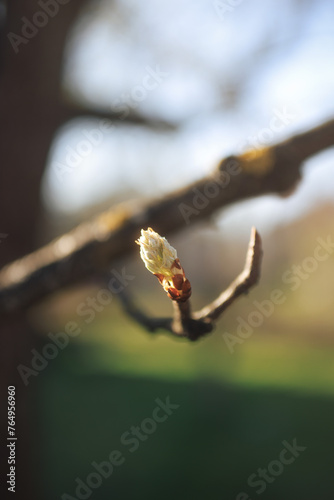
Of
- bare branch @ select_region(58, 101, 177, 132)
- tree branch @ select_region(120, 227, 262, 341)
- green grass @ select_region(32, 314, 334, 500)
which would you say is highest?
tree branch @ select_region(120, 227, 262, 341)

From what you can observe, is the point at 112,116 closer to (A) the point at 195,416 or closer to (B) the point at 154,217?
(B) the point at 154,217

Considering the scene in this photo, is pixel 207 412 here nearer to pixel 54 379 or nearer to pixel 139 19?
pixel 54 379

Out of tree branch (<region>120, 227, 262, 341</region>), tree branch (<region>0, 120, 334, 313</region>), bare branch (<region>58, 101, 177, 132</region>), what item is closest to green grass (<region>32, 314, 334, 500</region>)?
bare branch (<region>58, 101, 177, 132</region>)

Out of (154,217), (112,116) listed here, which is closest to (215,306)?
(154,217)

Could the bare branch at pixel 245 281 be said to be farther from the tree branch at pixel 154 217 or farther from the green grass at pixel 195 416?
the green grass at pixel 195 416

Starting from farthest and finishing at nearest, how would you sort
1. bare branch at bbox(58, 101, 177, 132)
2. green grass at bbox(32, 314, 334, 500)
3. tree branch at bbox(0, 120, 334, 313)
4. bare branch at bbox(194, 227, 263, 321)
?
green grass at bbox(32, 314, 334, 500) → bare branch at bbox(58, 101, 177, 132) → tree branch at bbox(0, 120, 334, 313) → bare branch at bbox(194, 227, 263, 321)

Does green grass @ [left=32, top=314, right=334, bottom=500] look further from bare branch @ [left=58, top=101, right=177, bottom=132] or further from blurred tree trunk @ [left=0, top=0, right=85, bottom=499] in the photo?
bare branch @ [left=58, top=101, right=177, bottom=132]
